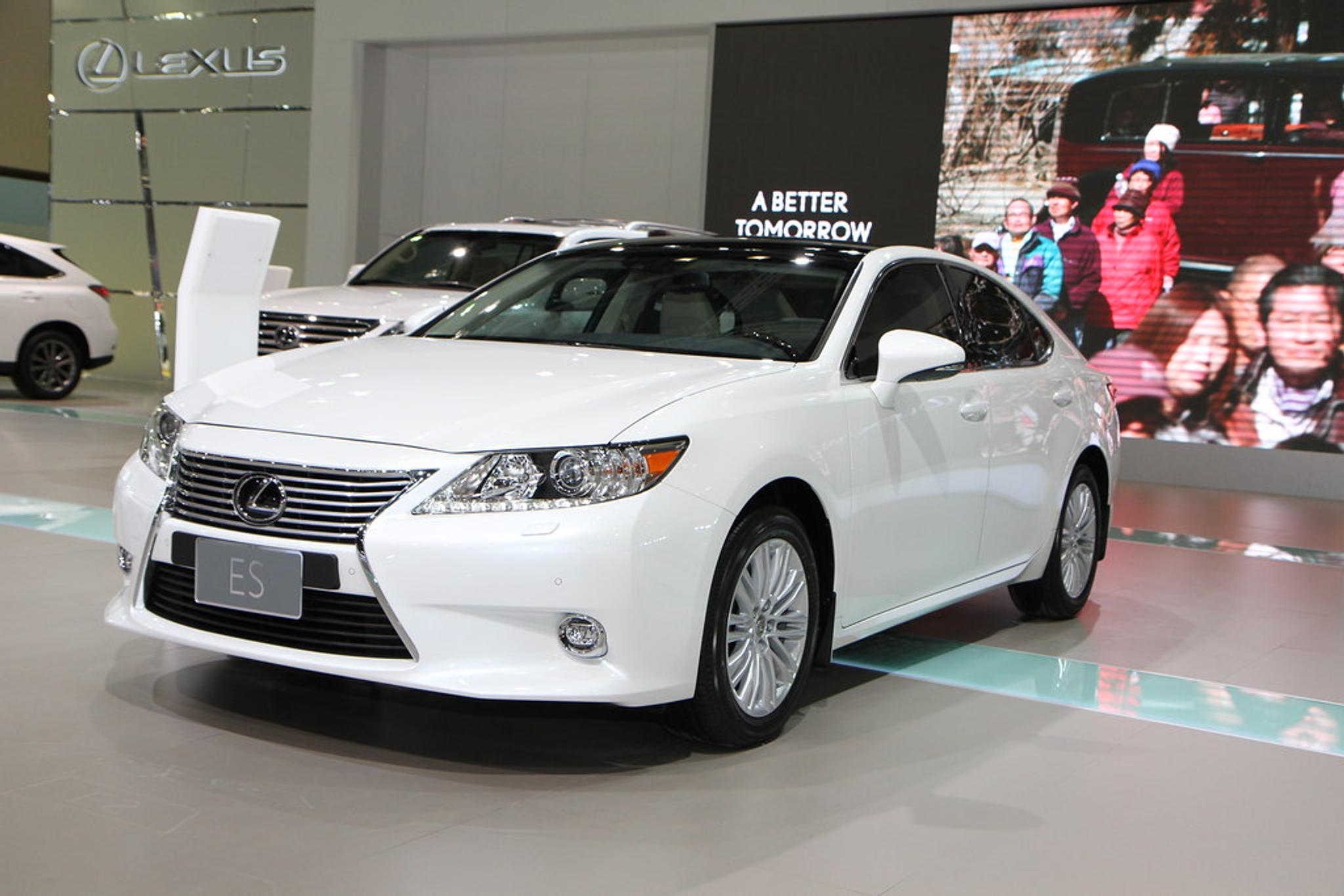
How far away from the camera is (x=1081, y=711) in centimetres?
452

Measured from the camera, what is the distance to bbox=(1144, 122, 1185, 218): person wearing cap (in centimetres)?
1184

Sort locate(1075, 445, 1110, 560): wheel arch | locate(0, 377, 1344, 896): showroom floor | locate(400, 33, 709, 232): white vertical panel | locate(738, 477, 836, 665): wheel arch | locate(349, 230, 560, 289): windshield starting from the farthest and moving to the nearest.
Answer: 1. locate(400, 33, 709, 232): white vertical panel
2. locate(349, 230, 560, 289): windshield
3. locate(1075, 445, 1110, 560): wheel arch
4. locate(738, 477, 836, 665): wheel arch
5. locate(0, 377, 1344, 896): showroom floor

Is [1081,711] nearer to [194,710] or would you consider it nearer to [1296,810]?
[1296,810]

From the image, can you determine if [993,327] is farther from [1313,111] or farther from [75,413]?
[75,413]

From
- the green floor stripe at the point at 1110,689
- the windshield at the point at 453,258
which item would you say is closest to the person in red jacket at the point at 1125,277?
the windshield at the point at 453,258

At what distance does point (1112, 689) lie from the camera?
4.86m

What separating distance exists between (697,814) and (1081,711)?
5.48 ft

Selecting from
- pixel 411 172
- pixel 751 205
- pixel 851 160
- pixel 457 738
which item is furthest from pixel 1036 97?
pixel 457 738

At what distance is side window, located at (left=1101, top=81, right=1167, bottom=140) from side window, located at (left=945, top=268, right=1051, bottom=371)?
709cm

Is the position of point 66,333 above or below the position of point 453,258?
below

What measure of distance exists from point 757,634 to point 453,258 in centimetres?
697

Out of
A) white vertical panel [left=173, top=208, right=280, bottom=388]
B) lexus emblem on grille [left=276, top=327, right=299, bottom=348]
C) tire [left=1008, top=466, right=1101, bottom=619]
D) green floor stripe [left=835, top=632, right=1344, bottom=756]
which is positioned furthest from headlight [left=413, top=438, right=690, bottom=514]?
lexus emblem on grille [left=276, top=327, right=299, bottom=348]

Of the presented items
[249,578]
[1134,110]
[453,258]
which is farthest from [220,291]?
[1134,110]

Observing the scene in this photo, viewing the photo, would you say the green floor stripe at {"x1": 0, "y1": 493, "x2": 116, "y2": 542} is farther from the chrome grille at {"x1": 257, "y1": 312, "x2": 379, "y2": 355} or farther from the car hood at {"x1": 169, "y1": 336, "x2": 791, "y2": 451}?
the car hood at {"x1": 169, "y1": 336, "x2": 791, "y2": 451}
